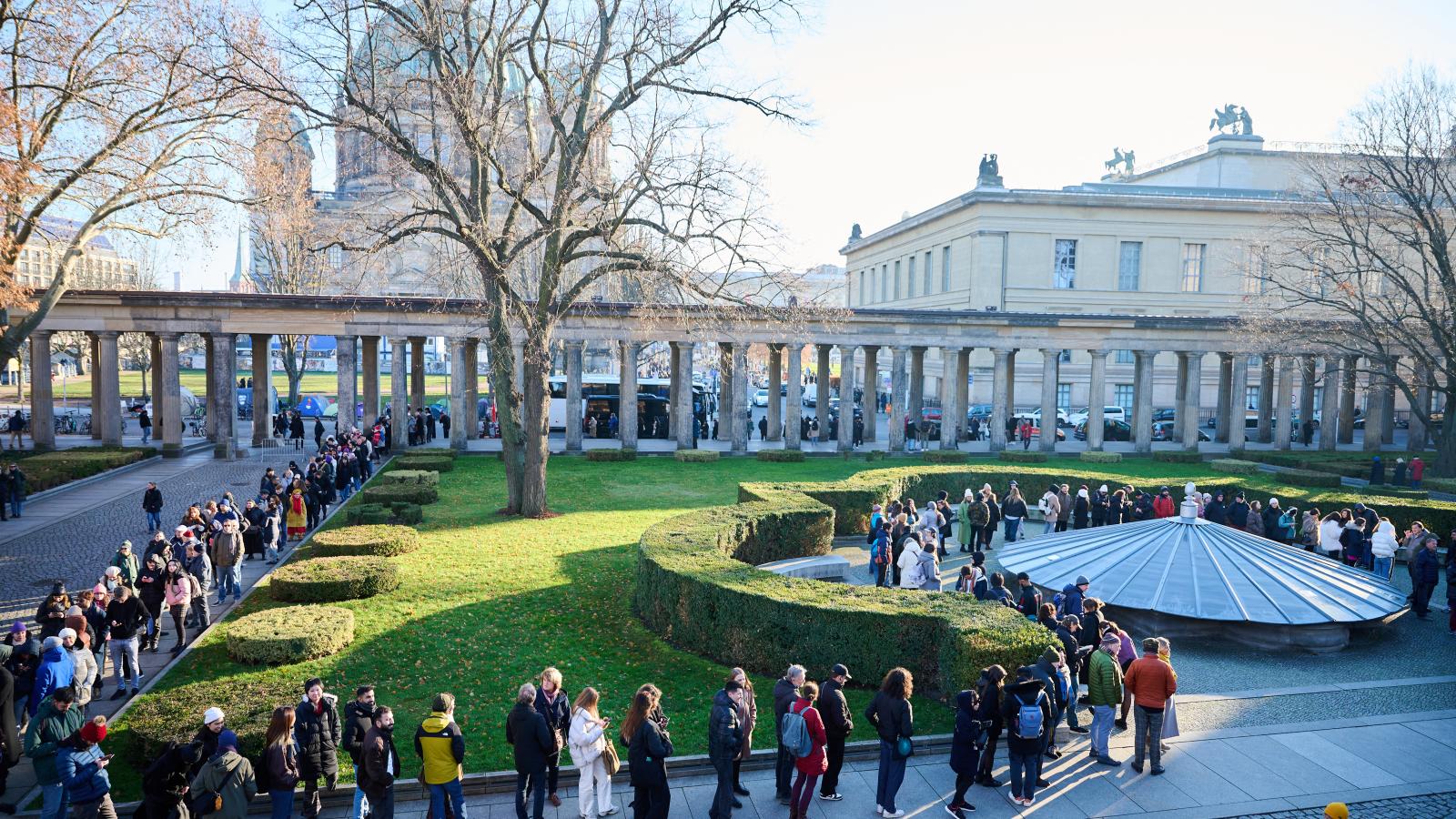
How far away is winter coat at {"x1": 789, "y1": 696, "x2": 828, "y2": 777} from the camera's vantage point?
31.5 ft

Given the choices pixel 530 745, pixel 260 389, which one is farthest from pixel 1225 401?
pixel 530 745

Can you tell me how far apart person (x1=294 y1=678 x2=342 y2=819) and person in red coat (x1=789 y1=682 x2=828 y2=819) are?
4.97 m

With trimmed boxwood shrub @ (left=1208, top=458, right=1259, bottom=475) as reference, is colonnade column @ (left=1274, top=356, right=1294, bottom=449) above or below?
above

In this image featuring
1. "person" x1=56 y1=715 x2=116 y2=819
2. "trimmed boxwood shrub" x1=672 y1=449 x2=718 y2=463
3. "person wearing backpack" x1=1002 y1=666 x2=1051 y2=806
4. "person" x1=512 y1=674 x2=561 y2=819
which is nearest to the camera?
"person" x1=56 y1=715 x2=116 y2=819

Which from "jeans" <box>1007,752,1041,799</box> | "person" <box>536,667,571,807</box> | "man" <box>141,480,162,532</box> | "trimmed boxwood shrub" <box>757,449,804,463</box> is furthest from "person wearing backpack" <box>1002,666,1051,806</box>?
"trimmed boxwood shrub" <box>757,449,804,463</box>

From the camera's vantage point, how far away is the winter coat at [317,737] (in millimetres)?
9477

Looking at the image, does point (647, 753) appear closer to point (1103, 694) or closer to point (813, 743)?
point (813, 743)

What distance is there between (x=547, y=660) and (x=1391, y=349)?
47391 millimetres

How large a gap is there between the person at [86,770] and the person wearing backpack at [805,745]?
685 centimetres

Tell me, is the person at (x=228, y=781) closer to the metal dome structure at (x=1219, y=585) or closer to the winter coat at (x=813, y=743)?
the winter coat at (x=813, y=743)

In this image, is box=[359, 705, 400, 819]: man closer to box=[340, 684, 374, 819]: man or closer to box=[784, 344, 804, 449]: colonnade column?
box=[340, 684, 374, 819]: man

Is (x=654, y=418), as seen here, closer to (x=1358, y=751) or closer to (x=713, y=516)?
(x=713, y=516)

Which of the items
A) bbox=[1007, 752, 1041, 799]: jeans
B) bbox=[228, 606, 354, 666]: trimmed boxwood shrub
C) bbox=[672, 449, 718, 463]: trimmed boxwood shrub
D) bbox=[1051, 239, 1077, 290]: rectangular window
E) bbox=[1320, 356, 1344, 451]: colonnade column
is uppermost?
bbox=[1051, 239, 1077, 290]: rectangular window

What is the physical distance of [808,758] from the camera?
31.6 feet
